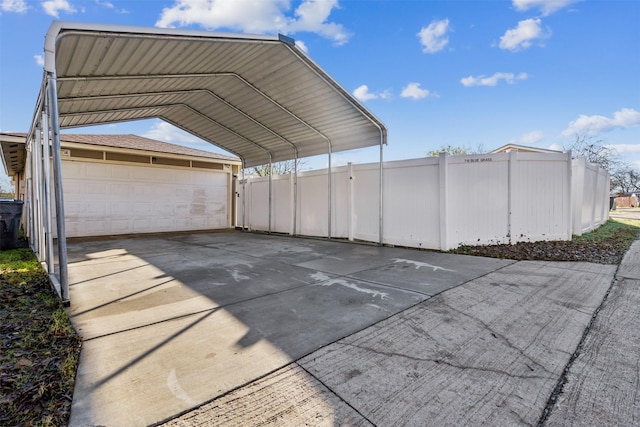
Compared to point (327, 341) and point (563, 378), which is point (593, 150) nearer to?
point (563, 378)

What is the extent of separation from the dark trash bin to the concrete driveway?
4423 millimetres

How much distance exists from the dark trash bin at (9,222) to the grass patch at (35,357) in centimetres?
468

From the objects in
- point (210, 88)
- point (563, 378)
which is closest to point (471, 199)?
point (563, 378)

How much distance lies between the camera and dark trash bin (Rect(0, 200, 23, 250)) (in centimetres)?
729

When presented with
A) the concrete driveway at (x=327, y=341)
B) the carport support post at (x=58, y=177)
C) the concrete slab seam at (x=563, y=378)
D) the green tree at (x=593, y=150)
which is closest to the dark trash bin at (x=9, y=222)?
the concrete driveway at (x=327, y=341)

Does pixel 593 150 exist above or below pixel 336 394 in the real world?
above

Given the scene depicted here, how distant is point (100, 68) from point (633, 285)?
907 centimetres

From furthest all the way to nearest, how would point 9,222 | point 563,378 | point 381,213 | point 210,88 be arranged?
point 381,213
point 210,88
point 9,222
point 563,378

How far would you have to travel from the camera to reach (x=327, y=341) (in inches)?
97.9

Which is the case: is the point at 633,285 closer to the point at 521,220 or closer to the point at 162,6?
the point at 521,220

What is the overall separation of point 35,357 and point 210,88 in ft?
23.5

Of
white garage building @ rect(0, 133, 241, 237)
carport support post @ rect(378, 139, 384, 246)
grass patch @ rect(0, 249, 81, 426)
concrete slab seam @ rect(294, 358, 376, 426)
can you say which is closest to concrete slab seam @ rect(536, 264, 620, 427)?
→ concrete slab seam @ rect(294, 358, 376, 426)

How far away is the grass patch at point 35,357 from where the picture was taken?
1.65 meters

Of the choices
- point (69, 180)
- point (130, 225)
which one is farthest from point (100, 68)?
point (130, 225)
